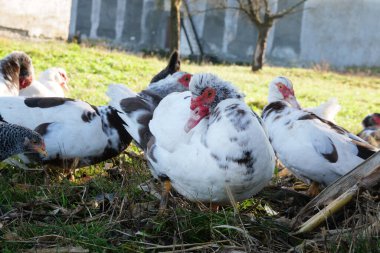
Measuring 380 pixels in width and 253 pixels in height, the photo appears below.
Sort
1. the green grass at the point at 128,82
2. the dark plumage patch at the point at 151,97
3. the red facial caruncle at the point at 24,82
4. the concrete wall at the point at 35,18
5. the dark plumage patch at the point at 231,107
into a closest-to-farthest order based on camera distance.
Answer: the dark plumage patch at the point at 231,107, the dark plumage patch at the point at 151,97, the red facial caruncle at the point at 24,82, the green grass at the point at 128,82, the concrete wall at the point at 35,18

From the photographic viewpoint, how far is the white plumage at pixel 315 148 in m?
3.79

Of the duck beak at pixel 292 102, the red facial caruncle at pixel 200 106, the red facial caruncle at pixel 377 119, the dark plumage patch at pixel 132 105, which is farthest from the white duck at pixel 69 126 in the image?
the red facial caruncle at pixel 377 119

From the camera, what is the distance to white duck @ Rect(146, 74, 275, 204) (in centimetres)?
286

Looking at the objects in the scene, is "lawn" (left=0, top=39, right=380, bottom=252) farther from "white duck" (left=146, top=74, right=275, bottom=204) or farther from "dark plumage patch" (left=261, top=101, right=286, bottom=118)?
"dark plumage patch" (left=261, top=101, right=286, bottom=118)

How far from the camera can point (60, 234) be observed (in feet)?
8.83

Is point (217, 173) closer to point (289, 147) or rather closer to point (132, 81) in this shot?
point (289, 147)

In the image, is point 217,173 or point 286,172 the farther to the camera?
point 286,172

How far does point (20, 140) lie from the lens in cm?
394

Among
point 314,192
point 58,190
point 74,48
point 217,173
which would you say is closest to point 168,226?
point 217,173

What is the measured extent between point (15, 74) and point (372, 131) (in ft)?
12.8

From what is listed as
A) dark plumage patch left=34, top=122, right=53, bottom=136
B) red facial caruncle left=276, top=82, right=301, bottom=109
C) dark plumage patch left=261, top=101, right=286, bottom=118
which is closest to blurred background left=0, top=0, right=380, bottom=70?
red facial caruncle left=276, top=82, right=301, bottom=109

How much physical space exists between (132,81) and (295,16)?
17.3 m

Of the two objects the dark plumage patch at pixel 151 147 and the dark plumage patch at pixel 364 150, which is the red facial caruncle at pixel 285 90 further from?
the dark plumage patch at pixel 151 147

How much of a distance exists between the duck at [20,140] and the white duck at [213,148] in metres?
1.00
